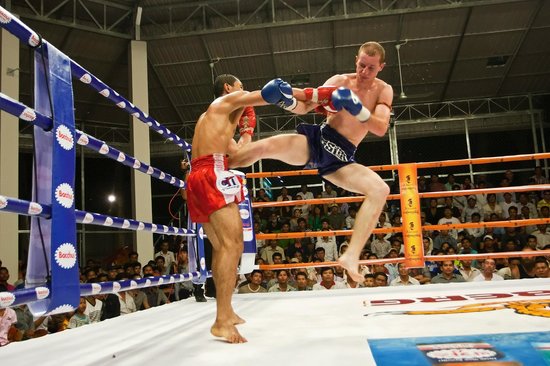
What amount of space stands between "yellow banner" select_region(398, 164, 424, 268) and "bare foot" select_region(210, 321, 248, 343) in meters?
2.34

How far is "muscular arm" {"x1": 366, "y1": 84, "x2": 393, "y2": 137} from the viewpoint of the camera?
2.14 meters

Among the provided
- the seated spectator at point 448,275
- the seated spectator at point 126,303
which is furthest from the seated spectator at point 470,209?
the seated spectator at point 126,303

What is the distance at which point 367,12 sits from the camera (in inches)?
320

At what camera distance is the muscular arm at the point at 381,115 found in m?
2.14

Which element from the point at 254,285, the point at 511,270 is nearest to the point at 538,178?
the point at 511,270

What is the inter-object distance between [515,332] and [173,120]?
10.7 metres

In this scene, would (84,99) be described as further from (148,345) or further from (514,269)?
(148,345)

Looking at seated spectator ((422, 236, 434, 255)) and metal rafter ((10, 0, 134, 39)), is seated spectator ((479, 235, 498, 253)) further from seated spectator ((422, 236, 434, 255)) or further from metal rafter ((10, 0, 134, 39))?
metal rafter ((10, 0, 134, 39))

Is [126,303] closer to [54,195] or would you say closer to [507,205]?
[54,195]

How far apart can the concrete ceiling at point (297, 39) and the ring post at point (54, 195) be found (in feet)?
21.8

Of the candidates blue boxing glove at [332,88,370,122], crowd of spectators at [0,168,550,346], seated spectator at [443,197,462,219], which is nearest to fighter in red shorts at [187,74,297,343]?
blue boxing glove at [332,88,370,122]

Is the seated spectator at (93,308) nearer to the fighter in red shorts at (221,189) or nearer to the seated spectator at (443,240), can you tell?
the fighter in red shorts at (221,189)

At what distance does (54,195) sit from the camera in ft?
5.40


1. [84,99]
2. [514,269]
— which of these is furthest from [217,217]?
[84,99]
